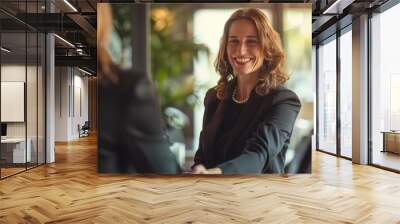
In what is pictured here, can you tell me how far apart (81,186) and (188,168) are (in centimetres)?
181

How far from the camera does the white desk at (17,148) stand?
23.6 feet

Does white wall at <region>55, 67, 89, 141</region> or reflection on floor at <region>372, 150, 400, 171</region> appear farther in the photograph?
white wall at <region>55, 67, 89, 141</region>

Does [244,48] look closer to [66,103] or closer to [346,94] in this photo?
[346,94]

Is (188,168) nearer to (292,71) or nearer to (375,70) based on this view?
(292,71)

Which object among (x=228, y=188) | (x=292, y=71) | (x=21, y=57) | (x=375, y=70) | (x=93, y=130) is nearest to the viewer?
(x=228, y=188)

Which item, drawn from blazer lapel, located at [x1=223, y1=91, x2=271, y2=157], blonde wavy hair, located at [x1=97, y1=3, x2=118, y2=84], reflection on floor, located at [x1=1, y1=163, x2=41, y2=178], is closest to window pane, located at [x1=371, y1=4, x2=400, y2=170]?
blazer lapel, located at [x1=223, y1=91, x2=271, y2=157]

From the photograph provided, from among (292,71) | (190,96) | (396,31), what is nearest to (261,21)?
(292,71)

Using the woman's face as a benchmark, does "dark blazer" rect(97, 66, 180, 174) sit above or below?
below

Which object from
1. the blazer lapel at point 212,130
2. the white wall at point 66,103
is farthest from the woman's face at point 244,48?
the white wall at point 66,103

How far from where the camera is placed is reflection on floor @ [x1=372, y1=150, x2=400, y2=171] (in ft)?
25.6

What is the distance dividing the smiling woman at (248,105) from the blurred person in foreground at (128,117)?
74cm

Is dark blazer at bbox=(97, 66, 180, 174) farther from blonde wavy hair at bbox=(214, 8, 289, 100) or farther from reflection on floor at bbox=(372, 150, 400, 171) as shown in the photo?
reflection on floor at bbox=(372, 150, 400, 171)

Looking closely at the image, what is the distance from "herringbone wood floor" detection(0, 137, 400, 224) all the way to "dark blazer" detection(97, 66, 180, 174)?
281mm

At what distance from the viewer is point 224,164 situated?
6684 mm
